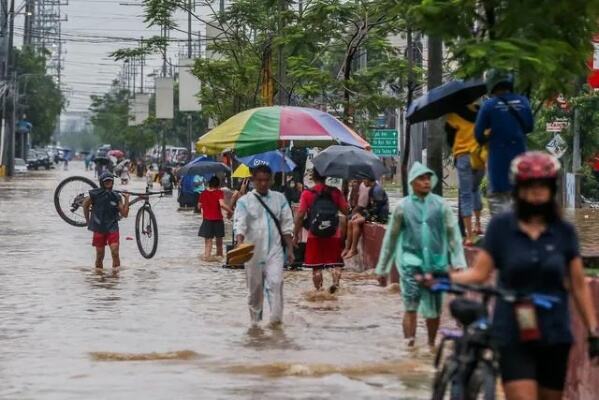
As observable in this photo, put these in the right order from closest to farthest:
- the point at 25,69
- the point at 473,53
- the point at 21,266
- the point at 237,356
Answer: the point at 473,53 < the point at 237,356 < the point at 21,266 < the point at 25,69

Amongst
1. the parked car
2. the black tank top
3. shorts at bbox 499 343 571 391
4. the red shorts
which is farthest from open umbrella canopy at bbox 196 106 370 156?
the parked car

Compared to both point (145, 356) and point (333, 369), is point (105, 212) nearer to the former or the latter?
point (145, 356)

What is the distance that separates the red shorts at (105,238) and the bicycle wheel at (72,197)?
4.05m

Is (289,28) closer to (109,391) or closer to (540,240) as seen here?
(109,391)

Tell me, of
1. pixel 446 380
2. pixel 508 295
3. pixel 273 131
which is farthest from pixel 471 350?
pixel 273 131

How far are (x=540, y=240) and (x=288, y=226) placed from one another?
815 centimetres

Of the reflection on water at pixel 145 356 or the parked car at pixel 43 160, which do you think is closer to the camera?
the reflection on water at pixel 145 356

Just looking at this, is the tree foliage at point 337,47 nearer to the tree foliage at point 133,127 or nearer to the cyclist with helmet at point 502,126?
the cyclist with helmet at point 502,126

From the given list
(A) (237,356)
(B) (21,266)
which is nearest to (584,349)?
(A) (237,356)

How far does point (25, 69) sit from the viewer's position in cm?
11938

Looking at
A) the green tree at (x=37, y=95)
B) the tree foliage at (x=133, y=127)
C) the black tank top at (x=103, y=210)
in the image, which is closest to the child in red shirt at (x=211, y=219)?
the black tank top at (x=103, y=210)

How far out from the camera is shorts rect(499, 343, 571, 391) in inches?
281

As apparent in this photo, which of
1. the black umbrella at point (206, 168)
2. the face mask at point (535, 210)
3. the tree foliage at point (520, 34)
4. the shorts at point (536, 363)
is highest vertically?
the tree foliage at point (520, 34)

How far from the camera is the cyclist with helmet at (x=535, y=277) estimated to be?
7.14 m
